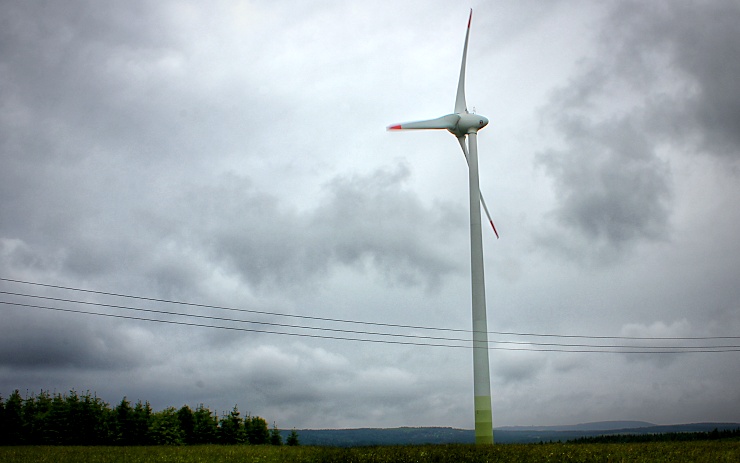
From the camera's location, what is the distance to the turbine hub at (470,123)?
62719 mm

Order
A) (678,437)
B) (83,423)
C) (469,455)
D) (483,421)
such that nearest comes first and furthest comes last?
(469,455) → (483,421) → (678,437) → (83,423)

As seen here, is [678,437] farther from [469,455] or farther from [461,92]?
[461,92]

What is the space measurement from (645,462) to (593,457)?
3250 mm

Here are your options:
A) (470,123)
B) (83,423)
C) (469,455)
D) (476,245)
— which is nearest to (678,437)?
(476,245)

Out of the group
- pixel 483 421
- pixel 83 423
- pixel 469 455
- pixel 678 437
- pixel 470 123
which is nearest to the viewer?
pixel 469 455

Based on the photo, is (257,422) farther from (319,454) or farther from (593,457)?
(593,457)

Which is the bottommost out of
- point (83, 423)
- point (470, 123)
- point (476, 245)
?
point (83, 423)

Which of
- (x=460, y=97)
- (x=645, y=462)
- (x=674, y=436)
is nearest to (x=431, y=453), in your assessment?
(x=645, y=462)

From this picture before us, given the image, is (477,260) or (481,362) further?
(477,260)

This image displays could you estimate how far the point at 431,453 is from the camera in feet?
125

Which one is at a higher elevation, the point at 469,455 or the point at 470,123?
the point at 470,123

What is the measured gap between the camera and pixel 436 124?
64.6 metres

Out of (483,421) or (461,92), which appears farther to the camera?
(461,92)

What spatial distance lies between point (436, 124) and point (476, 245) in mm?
17103
